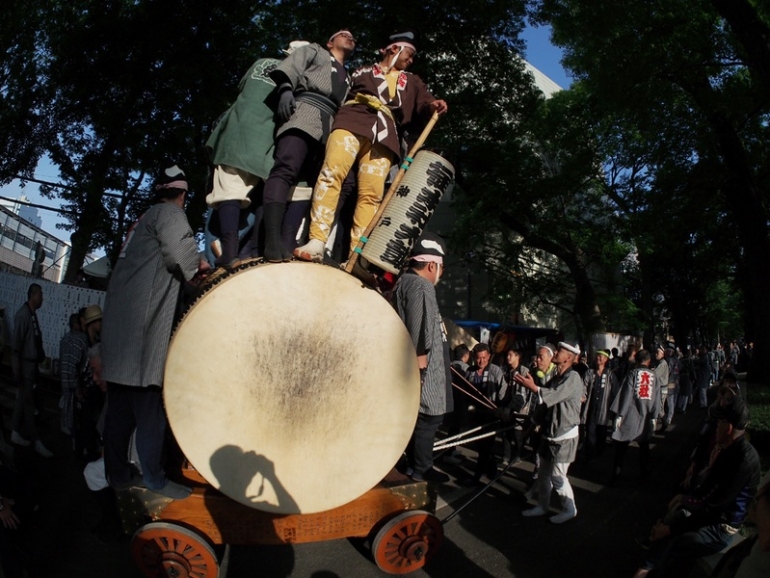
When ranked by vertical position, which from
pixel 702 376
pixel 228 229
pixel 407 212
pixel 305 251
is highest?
pixel 702 376

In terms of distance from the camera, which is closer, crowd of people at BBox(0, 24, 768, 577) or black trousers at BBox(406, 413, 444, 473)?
crowd of people at BBox(0, 24, 768, 577)

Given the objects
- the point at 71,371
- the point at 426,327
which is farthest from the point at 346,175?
the point at 71,371

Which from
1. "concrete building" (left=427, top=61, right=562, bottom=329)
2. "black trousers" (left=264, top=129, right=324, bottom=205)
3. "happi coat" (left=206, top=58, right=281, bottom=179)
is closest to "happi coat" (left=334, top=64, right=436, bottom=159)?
"black trousers" (left=264, top=129, right=324, bottom=205)

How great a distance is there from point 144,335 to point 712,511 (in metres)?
3.87

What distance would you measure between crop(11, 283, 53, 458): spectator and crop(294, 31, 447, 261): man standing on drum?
16.9 feet

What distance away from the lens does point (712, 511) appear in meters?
4.36

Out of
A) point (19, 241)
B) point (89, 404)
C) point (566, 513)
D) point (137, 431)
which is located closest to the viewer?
point (137, 431)

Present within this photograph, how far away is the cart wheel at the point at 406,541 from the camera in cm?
375

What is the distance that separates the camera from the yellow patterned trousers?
3820 millimetres

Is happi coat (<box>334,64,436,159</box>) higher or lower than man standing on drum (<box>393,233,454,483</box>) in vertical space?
higher

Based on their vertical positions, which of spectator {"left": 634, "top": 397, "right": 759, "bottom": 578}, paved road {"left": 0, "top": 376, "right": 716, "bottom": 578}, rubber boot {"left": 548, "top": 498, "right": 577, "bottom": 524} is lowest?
paved road {"left": 0, "top": 376, "right": 716, "bottom": 578}

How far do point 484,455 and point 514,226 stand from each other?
502 inches

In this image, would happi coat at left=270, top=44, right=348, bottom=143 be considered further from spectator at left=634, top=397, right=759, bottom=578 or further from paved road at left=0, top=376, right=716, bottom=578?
spectator at left=634, top=397, right=759, bottom=578

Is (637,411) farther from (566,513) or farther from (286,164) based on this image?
(286,164)
